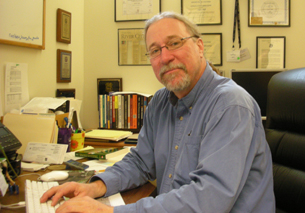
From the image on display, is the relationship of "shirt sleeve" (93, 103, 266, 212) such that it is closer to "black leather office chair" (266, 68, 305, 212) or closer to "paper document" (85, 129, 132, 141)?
"black leather office chair" (266, 68, 305, 212)

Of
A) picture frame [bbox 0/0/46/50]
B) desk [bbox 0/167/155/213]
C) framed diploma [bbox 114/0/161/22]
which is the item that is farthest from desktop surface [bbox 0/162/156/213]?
framed diploma [bbox 114/0/161/22]

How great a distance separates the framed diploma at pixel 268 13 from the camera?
6.86 feet

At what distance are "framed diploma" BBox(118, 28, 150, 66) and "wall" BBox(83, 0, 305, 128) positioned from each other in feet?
0.14

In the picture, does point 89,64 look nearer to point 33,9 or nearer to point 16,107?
point 33,9

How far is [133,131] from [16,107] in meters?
0.82

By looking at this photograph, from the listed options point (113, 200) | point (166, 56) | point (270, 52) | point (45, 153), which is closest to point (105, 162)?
point (45, 153)

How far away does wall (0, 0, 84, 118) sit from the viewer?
150 centimetres

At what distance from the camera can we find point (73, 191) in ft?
2.87

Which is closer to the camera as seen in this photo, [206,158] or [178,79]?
[206,158]

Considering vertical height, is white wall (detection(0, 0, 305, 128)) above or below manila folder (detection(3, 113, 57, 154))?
above

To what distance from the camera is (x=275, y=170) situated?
983 mm

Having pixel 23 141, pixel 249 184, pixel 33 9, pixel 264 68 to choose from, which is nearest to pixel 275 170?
pixel 249 184

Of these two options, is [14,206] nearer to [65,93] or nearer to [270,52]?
[65,93]

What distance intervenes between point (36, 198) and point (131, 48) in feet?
5.22
